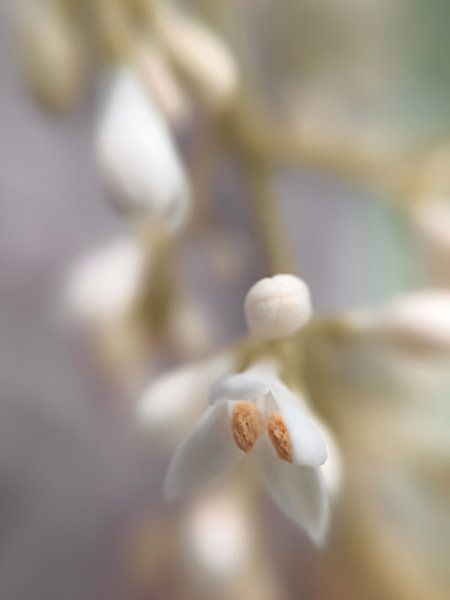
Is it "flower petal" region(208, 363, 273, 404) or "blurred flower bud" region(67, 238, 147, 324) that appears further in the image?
"blurred flower bud" region(67, 238, 147, 324)

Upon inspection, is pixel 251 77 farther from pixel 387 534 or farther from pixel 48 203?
pixel 387 534

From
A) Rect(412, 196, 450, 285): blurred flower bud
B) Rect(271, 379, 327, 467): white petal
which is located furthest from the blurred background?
Rect(271, 379, 327, 467): white petal

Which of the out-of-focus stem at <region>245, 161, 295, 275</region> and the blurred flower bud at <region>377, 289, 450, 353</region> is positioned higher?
the out-of-focus stem at <region>245, 161, 295, 275</region>

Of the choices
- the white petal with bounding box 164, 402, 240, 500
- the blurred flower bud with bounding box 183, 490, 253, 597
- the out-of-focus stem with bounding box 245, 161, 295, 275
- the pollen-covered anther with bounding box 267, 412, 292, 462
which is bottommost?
the white petal with bounding box 164, 402, 240, 500

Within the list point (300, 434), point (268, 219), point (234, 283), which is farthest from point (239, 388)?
point (234, 283)

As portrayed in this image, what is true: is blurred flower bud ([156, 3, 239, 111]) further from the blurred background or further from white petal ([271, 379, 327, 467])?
white petal ([271, 379, 327, 467])
